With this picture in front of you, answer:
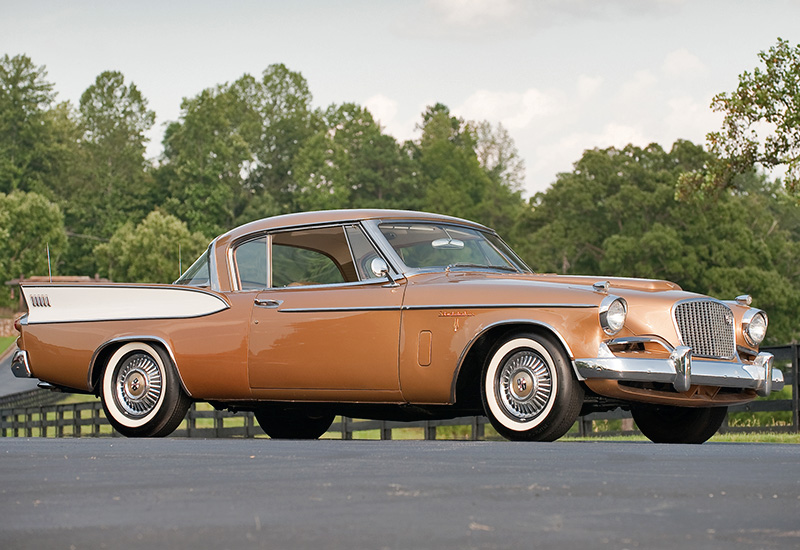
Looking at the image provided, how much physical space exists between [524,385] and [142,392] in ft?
11.8

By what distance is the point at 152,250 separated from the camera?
84.1m

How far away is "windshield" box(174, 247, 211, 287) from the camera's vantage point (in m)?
10.7

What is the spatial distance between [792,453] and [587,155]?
2102 inches

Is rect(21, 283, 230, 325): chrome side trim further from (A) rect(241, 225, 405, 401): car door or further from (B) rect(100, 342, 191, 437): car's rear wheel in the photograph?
(A) rect(241, 225, 405, 401): car door

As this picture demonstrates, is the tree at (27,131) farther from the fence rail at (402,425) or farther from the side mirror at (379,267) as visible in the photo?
the side mirror at (379,267)

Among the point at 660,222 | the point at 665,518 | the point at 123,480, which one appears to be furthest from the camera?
the point at 660,222

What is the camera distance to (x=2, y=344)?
72500 mm

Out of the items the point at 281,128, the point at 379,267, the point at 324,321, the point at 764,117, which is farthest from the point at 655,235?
the point at 281,128

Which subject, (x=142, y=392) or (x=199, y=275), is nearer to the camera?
(x=142, y=392)

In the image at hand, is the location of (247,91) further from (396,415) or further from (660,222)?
(396,415)

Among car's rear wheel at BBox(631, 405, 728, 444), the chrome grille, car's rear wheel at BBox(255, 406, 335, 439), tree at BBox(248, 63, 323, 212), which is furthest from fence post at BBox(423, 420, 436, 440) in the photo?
tree at BBox(248, 63, 323, 212)

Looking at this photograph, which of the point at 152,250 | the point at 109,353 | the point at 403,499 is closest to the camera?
the point at 403,499

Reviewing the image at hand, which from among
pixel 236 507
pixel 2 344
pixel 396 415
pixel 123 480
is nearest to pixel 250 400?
pixel 396 415

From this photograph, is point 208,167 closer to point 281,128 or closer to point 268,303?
point 281,128
